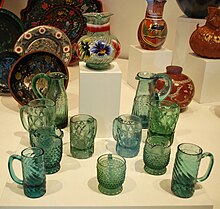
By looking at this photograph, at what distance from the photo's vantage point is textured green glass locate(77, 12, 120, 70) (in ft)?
3.28

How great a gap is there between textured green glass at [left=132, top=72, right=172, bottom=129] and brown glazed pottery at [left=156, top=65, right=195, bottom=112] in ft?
0.68

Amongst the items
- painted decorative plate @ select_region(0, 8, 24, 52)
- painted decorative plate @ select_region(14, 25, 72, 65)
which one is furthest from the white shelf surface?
painted decorative plate @ select_region(0, 8, 24, 52)

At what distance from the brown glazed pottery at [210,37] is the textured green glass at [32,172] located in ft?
3.08

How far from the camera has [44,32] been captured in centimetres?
151

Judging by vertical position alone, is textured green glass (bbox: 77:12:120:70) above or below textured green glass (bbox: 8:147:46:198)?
above

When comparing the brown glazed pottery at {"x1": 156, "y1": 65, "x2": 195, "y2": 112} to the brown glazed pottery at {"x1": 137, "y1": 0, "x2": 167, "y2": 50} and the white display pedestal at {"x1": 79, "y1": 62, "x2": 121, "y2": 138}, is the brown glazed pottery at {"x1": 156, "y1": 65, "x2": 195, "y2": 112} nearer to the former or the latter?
the brown glazed pottery at {"x1": 137, "y1": 0, "x2": 167, "y2": 50}

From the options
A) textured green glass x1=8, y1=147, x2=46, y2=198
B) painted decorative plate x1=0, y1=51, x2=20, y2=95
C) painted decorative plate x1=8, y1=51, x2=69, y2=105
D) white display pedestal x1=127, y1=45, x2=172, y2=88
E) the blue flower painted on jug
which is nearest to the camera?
textured green glass x1=8, y1=147, x2=46, y2=198

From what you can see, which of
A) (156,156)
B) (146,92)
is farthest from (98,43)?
(156,156)

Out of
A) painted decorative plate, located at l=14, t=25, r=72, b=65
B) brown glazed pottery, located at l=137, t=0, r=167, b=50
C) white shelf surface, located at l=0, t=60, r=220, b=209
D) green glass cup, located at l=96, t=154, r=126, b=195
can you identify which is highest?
brown glazed pottery, located at l=137, t=0, r=167, b=50

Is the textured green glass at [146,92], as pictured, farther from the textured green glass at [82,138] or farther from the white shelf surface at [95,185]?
the textured green glass at [82,138]

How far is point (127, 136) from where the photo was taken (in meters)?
0.98

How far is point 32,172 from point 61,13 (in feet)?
3.80

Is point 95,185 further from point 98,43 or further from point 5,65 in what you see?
point 5,65

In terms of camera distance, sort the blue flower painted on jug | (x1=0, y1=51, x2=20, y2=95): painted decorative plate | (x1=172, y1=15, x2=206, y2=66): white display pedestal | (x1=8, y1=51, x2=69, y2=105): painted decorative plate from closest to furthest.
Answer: the blue flower painted on jug → (x1=8, y1=51, x2=69, y2=105): painted decorative plate → (x1=0, y1=51, x2=20, y2=95): painted decorative plate → (x1=172, y1=15, x2=206, y2=66): white display pedestal
